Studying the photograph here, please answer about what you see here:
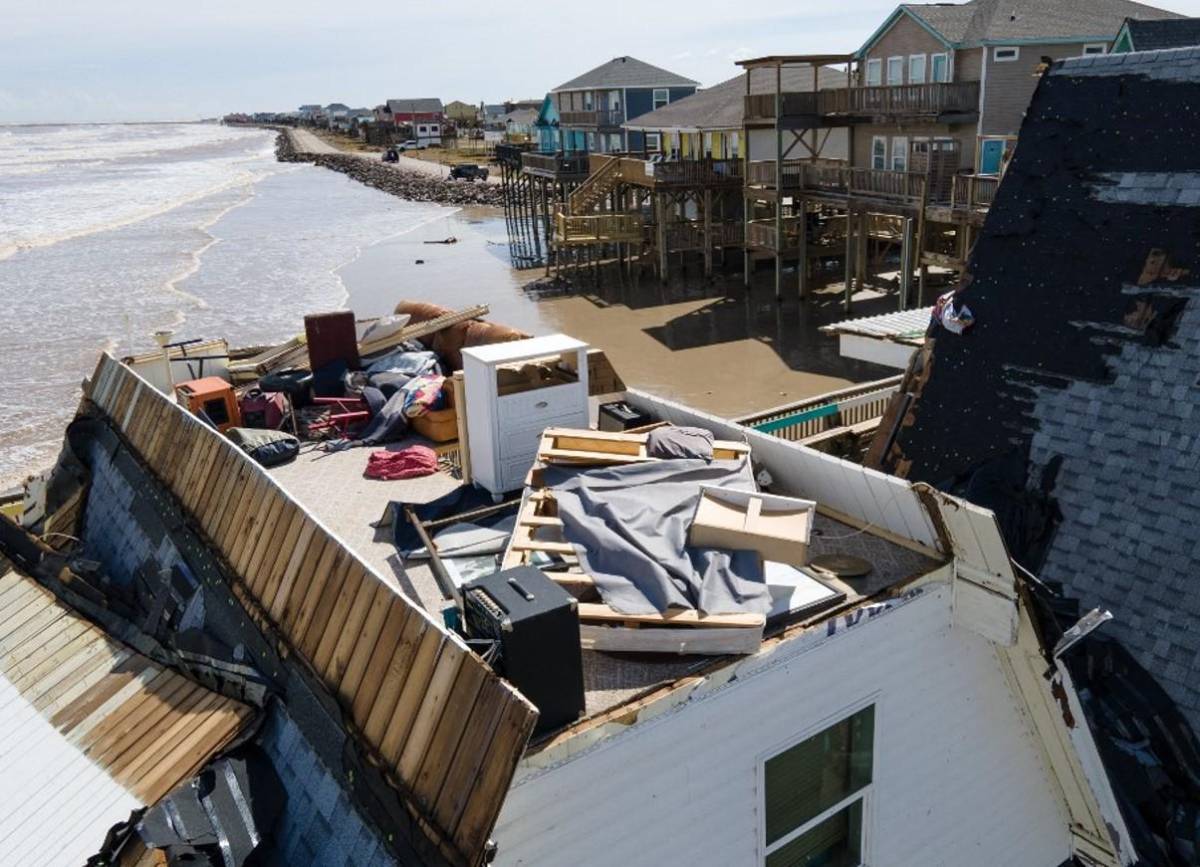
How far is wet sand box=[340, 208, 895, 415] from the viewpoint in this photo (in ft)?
82.9

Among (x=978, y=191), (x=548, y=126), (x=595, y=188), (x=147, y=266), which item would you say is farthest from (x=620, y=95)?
(x=978, y=191)

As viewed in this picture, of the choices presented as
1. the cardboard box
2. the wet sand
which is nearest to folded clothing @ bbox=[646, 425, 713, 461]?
the cardboard box

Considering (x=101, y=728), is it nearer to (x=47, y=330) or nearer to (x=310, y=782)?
(x=310, y=782)

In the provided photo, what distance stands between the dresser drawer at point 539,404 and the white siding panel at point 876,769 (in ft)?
16.2

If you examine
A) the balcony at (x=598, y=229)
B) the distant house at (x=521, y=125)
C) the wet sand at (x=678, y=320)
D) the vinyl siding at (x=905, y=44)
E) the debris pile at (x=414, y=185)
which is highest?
the vinyl siding at (x=905, y=44)

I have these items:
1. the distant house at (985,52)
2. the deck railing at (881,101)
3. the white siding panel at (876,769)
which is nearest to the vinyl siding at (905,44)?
the distant house at (985,52)

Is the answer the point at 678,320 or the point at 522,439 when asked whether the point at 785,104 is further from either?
the point at 522,439

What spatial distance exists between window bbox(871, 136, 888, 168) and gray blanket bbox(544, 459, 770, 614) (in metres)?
29.7

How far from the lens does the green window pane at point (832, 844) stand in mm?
6363

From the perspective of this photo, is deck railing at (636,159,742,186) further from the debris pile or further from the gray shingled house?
the debris pile

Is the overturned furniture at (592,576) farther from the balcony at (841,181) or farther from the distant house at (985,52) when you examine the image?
the distant house at (985,52)

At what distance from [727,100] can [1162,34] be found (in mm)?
22928

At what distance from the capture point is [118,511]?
38.2 ft

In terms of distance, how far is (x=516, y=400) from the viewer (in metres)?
10.1
